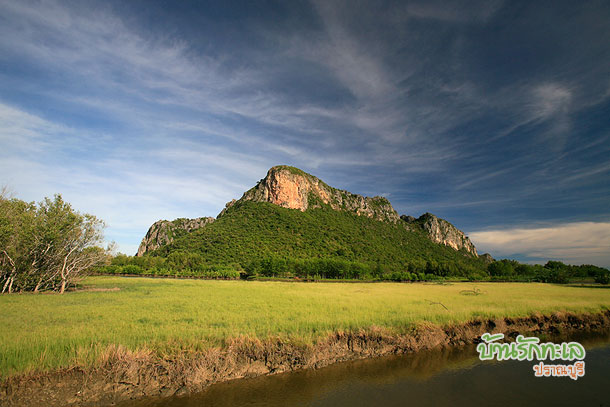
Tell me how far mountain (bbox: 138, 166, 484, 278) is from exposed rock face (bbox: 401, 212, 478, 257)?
32.3 inches

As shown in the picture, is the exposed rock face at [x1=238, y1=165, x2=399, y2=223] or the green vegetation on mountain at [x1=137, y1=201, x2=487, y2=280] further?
the exposed rock face at [x1=238, y1=165, x2=399, y2=223]

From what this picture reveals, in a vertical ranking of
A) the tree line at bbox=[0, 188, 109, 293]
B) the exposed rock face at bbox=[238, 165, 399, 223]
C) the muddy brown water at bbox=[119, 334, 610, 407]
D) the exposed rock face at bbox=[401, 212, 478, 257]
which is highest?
the exposed rock face at bbox=[238, 165, 399, 223]

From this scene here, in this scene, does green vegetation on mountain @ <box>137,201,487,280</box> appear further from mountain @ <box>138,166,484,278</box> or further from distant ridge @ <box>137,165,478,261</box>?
distant ridge @ <box>137,165,478,261</box>

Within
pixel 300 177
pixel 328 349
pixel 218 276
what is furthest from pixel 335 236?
pixel 328 349

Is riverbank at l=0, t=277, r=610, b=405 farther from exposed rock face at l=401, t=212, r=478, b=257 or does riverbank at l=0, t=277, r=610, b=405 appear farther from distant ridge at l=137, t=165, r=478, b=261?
exposed rock face at l=401, t=212, r=478, b=257

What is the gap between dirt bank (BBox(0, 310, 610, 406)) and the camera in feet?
25.7

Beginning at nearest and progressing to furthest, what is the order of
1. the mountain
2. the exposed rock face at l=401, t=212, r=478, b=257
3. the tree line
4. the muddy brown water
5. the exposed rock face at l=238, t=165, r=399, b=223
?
1. the muddy brown water
2. the tree line
3. the mountain
4. the exposed rock face at l=238, t=165, r=399, b=223
5. the exposed rock face at l=401, t=212, r=478, b=257

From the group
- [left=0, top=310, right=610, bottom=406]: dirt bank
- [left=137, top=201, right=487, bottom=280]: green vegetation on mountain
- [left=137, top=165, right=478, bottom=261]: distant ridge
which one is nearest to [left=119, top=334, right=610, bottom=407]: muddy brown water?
[left=0, top=310, right=610, bottom=406]: dirt bank

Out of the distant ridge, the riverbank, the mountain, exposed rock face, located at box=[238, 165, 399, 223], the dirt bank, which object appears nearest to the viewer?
the dirt bank

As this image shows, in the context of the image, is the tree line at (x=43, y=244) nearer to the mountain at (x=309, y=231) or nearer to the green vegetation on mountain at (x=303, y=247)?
the green vegetation on mountain at (x=303, y=247)

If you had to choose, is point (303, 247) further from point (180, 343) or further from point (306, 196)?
point (180, 343)

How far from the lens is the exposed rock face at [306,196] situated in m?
122

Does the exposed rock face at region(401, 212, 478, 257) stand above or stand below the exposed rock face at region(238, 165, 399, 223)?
below

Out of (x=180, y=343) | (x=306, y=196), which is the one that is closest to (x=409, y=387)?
(x=180, y=343)
